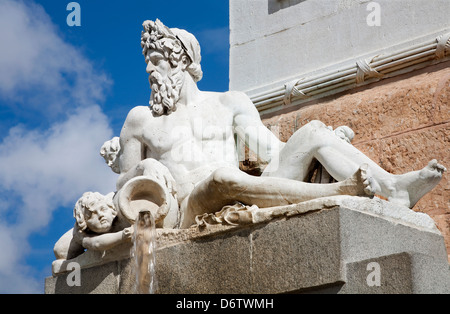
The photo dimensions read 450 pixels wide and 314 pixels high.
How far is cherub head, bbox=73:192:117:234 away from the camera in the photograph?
7301 millimetres

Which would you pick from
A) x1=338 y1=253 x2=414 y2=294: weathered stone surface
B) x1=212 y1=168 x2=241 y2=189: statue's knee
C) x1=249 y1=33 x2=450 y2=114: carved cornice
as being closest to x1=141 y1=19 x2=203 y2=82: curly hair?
x1=249 y1=33 x2=450 y2=114: carved cornice

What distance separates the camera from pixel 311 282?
595 cm

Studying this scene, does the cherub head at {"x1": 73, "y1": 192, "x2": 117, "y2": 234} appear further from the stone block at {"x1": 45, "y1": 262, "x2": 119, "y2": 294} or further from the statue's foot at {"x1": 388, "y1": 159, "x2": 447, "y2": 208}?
the statue's foot at {"x1": 388, "y1": 159, "x2": 447, "y2": 208}

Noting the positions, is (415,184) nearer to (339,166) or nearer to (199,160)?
(339,166)

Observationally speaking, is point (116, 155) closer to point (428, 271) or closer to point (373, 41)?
point (373, 41)

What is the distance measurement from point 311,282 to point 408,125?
263 cm

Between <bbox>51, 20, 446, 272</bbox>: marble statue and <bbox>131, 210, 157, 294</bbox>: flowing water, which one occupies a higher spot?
<bbox>51, 20, 446, 272</bbox>: marble statue

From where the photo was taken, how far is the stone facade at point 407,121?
7.81 metres

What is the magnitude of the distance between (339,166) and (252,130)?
3.69 ft

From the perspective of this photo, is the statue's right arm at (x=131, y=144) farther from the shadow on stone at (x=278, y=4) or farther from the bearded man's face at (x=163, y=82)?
the shadow on stone at (x=278, y=4)

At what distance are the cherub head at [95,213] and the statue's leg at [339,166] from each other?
1.25 m

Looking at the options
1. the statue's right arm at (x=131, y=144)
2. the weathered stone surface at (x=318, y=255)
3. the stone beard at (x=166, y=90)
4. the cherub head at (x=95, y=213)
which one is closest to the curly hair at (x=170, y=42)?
the stone beard at (x=166, y=90)

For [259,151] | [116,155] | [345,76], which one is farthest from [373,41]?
[116,155]

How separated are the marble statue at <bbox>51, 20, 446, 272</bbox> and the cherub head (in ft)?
0.05
